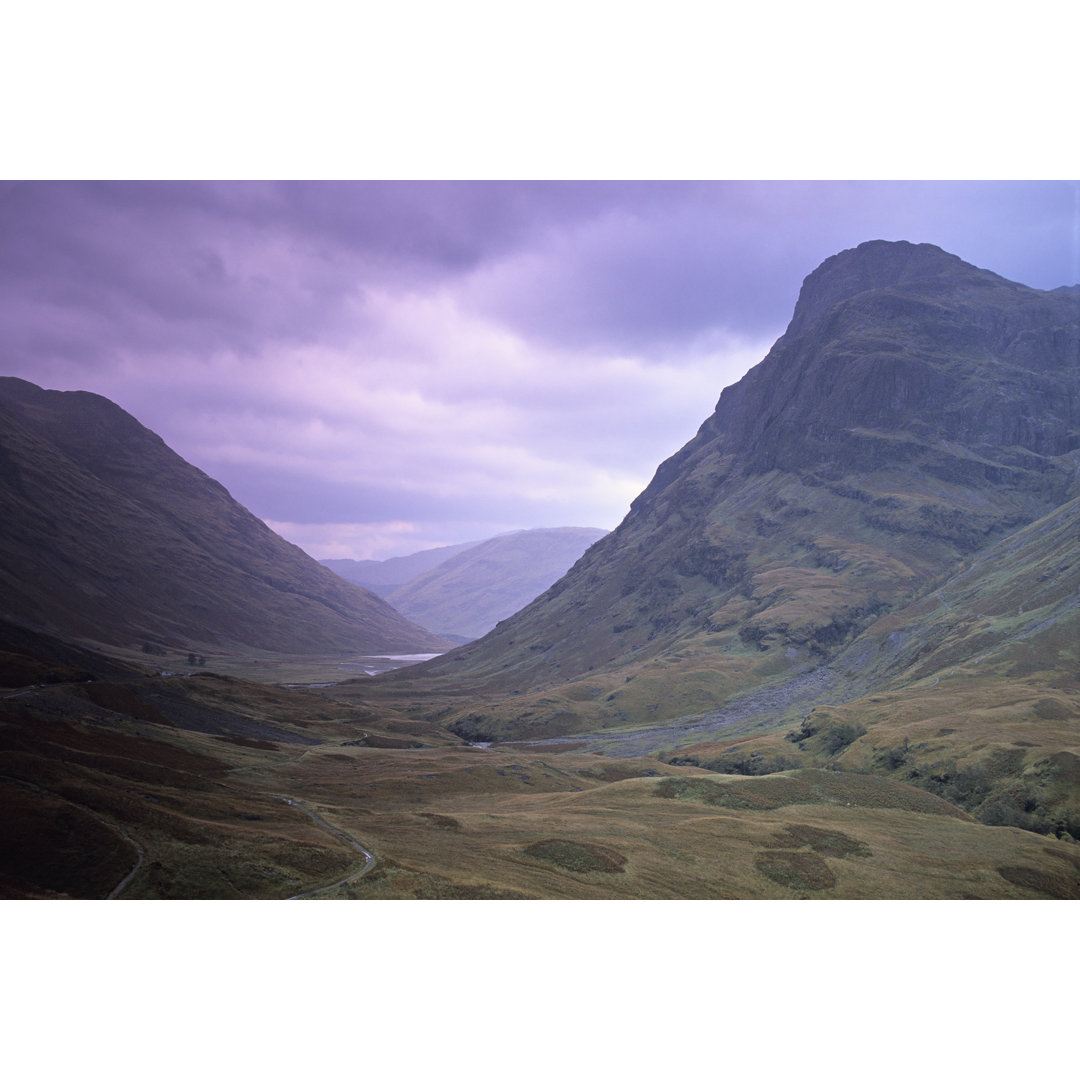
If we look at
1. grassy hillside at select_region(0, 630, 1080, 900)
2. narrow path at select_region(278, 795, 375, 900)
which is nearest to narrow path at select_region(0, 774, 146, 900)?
grassy hillside at select_region(0, 630, 1080, 900)

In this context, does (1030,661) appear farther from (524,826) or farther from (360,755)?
(360,755)

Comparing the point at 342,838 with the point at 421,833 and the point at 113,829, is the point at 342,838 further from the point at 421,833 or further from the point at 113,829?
the point at 113,829

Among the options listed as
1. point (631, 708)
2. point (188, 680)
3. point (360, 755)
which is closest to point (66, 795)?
point (360, 755)

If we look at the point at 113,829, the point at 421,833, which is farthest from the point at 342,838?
the point at 113,829

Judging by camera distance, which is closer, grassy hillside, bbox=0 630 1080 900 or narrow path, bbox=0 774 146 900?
narrow path, bbox=0 774 146 900

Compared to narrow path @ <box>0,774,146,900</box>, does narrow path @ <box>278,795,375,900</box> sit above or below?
below

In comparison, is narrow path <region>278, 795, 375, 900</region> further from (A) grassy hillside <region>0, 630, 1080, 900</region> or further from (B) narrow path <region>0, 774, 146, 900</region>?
(B) narrow path <region>0, 774, 146, 900</region>

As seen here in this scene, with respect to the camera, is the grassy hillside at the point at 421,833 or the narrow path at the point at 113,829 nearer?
the narrow path at the point at 113,829

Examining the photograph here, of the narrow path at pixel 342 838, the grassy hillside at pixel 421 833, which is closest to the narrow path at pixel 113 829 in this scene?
the grassy hillside at pixel 421 833

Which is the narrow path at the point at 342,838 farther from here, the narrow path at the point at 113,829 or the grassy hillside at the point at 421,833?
the narrow path at the point at 113,829

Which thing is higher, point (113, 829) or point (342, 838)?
point (113, 829)

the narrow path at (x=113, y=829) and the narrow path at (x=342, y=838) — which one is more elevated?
the narrow path at (x=113, y=829)
